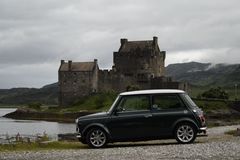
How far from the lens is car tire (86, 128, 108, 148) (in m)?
24.5

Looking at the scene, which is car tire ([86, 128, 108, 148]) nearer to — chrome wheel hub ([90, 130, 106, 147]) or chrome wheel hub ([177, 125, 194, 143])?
chrome wheel hub ([90, 130, 106, 147])

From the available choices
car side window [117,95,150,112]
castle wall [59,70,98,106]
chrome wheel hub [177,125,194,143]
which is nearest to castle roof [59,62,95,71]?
castle wall [59,70,98,106]

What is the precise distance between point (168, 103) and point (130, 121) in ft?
6.04

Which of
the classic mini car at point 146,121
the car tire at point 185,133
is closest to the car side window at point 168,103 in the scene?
the classic mini car at point 146,121

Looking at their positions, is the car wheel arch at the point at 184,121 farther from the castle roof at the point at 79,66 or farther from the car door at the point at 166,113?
the castle roof at the point at 79,66

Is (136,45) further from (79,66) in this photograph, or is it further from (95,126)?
(95,126)

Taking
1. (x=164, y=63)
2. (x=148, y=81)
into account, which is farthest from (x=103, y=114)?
(x=164, y=63)

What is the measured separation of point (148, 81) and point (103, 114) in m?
117

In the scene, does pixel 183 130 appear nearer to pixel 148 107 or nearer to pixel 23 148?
pixel 148 107

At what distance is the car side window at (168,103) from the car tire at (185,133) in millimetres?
858

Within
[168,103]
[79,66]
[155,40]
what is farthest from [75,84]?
[168,103]

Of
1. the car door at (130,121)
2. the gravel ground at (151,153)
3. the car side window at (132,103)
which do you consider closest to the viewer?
the gravel ground at (151,153)

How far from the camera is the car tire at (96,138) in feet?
80.5

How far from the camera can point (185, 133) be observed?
24.3 metres
